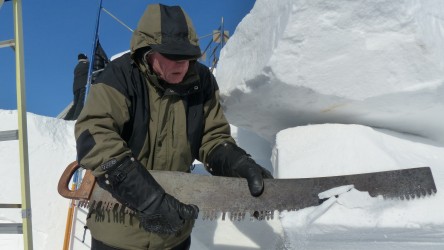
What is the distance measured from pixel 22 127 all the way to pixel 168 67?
0.64m

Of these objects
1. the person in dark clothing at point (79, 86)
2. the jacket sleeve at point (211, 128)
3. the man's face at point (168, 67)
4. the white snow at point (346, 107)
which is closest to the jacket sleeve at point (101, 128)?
the man's face at point (168, 67)

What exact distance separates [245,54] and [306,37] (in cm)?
62

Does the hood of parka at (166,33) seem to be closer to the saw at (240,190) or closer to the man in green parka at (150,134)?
the man in green parka at (150,134)

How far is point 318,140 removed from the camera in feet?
6.55

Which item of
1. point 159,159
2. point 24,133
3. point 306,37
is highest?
point 306,37

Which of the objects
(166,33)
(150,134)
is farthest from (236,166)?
(166,33)

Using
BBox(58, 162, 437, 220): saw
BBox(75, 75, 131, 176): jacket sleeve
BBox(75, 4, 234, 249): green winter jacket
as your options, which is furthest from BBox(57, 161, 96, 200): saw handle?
BBox(75, 75, 131, 176): jacket sleeve

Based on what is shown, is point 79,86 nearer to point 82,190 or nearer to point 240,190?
point 82,190

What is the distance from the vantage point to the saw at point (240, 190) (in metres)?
1.54

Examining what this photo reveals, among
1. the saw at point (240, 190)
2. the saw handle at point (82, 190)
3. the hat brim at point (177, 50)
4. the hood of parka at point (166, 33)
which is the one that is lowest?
the saw at point (240, 190)

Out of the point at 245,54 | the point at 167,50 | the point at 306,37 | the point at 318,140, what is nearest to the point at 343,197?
the point at 318,140

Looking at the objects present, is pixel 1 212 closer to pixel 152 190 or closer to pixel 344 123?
pixel 152 190

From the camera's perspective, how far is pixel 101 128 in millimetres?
1363

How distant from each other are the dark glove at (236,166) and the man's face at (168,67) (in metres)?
0.41
